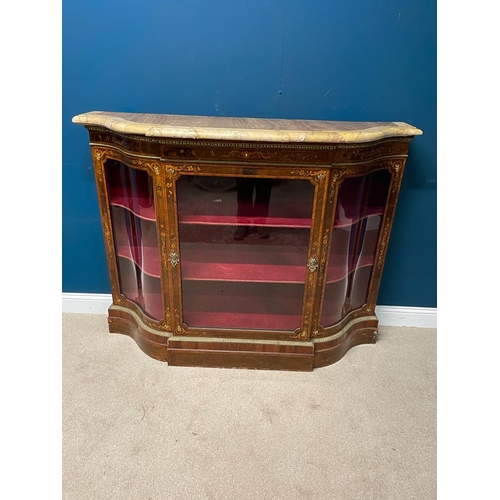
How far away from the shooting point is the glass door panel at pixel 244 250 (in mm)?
1351

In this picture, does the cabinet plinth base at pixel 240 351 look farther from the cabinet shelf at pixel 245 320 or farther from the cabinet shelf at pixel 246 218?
the cabinet shelf at pixel 246 218

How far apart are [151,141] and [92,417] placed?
979 millimetres

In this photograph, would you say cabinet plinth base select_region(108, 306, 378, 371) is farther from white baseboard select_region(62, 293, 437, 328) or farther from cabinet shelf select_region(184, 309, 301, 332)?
white baseboard select_region(62, 293, 437, 328)

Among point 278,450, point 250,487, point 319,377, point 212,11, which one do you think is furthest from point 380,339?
point 212,11

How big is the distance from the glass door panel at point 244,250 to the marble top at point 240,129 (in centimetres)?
17

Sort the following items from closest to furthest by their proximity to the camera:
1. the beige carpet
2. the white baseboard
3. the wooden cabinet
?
the beige carpet
the wooden cabinet
the white baseboard

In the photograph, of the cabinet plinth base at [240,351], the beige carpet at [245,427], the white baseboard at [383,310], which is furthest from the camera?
the white baseboard at [383,310]

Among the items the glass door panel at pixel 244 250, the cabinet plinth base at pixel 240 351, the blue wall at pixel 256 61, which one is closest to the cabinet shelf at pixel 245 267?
the glass door panel at pixel 244 250

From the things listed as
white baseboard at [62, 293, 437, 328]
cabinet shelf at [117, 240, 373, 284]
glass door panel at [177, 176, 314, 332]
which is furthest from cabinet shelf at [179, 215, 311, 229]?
white baseboard at [62, 293, 437, 328]

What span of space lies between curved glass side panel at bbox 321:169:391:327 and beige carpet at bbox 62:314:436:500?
25 cm

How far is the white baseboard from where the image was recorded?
5.99 ft

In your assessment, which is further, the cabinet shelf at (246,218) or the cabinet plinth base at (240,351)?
the cabinet plinth base at (240,351)

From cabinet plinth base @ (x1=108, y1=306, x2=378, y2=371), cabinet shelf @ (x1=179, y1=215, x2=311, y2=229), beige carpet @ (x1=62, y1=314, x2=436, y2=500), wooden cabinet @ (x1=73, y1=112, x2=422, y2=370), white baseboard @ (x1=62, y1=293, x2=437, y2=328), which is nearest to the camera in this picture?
beige carpet @ (x1=62, y1=314, x2=436, y2=500)

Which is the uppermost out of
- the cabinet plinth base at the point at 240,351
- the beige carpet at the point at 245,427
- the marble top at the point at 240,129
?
the marble top at the point at 240,129
